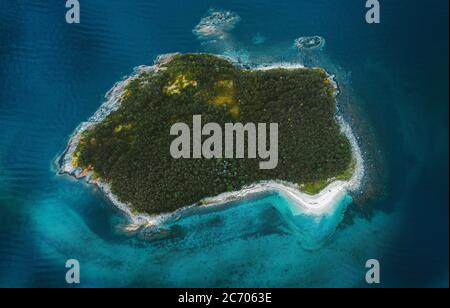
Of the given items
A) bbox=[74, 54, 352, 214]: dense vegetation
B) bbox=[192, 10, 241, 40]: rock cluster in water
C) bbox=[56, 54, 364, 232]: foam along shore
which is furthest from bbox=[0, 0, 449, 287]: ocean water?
bbox=[74, 54, 352, 214]: dense vegetation

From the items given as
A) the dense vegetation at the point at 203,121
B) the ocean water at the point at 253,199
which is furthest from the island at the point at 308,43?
the dense vegetation at the point at 203,121

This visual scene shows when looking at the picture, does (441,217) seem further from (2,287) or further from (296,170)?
(2,287)

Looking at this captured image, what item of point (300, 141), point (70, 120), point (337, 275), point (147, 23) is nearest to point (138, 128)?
point (70, 120)

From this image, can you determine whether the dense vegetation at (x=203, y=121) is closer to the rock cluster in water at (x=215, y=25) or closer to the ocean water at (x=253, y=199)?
the ocean water at (x=253, y=199)

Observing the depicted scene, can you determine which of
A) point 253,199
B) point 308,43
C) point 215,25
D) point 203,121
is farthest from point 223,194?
point 308,43

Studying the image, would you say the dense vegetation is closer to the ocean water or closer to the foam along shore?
the foam along shore
